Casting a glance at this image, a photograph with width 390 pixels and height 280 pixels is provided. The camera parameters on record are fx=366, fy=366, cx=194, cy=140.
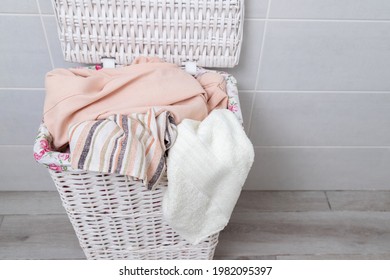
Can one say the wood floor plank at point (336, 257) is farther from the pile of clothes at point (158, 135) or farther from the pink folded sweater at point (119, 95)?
the pink folded sweater at point (119, 95)

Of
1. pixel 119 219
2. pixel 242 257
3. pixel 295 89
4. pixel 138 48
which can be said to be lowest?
pixel 242 257

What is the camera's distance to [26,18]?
73cm

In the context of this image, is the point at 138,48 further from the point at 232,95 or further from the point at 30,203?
the point at 30,203

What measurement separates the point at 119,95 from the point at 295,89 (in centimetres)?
43

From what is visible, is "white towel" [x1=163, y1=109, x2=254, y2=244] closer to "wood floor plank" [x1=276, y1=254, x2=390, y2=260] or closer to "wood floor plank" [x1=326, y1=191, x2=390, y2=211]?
"wood floor plank" [x1=276, y1=254, x2=390, y2=260]

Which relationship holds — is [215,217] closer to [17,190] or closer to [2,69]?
[2,69]

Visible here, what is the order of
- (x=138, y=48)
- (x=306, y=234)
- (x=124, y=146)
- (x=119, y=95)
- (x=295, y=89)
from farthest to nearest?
(x=306, y=234) < (x=295, y=89) < (x=138, y=48) < (x=119, y=95) < (x=124, y=146)

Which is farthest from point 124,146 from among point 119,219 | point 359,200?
point 359,200

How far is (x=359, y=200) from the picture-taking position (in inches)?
42.3

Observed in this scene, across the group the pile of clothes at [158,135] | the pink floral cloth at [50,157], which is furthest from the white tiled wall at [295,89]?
the pink floral cloth at [50,157]

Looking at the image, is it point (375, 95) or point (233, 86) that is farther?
point (375, 95)

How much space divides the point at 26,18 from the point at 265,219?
76 centimetres
